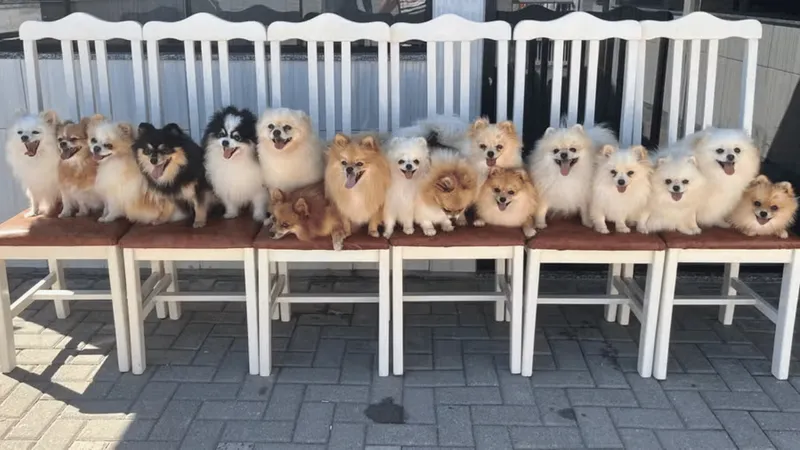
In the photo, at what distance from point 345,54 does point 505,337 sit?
6.36ft

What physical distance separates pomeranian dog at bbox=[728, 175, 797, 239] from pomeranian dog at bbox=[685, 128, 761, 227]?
5 centimetres

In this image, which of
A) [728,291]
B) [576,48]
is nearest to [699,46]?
[576,48]

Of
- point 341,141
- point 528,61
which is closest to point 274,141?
point 341,141

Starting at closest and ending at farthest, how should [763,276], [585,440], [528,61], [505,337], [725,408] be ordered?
[585,440], [725,408], [505,337], [528,61], [763,276]

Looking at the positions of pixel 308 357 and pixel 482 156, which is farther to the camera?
pixel 308 357

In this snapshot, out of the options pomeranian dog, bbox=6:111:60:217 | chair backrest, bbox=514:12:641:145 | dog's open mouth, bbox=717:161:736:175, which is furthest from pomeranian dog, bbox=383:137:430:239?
pomeranian dog, bbox=6:111:60:217

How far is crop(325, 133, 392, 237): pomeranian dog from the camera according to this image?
3.52 metres

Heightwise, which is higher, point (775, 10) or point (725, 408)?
point (775, 10)

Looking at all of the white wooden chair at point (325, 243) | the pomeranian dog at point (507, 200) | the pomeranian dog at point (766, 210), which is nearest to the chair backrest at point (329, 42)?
the white wooden chair at point (325, 243)

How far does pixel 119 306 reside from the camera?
3.83 metres

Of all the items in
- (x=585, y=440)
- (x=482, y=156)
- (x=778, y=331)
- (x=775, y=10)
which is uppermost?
(x=775, y=10)

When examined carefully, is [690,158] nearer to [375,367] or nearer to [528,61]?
[528,61]

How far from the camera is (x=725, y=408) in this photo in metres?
3.63

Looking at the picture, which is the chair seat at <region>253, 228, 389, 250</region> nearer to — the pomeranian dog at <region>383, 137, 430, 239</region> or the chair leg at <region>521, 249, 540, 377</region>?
the pomeranian dog at <region>383, 137, 430, 239</region>
